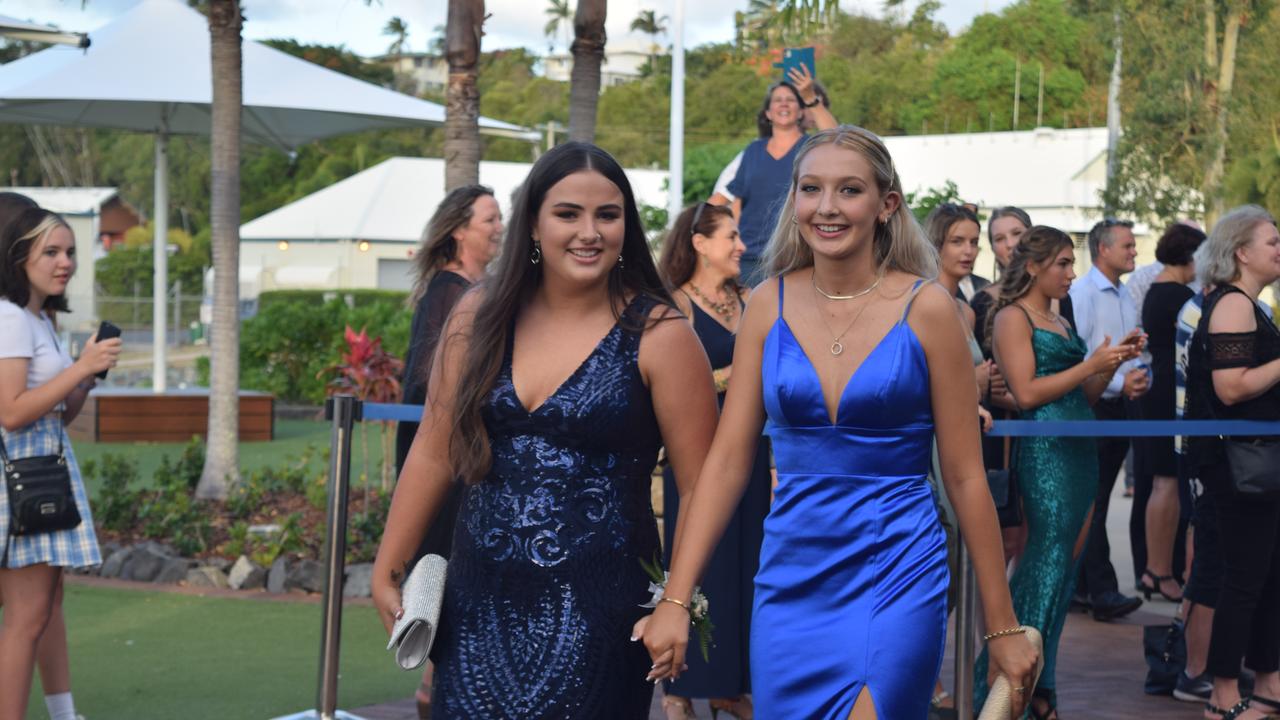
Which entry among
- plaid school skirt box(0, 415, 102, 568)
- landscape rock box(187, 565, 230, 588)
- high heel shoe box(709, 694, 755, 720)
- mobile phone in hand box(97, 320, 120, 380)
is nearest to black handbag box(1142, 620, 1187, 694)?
high heel shoe box(709, 694, 755, 720)

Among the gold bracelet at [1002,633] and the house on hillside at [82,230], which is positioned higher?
the house on hillside at [82,230]

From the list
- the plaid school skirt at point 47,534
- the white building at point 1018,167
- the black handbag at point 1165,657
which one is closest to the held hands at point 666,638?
the plaid school skirt at point 47,534

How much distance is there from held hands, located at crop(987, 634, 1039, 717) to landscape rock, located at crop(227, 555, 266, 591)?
6.27 meters

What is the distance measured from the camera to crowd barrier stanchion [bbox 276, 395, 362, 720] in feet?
18.0

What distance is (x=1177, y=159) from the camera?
26.6m

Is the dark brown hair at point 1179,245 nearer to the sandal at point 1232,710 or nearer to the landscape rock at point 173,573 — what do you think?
the sandal at point 1232,710

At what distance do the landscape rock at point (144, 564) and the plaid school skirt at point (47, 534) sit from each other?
3930mm

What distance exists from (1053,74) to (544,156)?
7307 cm

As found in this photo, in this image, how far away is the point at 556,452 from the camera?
3338 millimetres

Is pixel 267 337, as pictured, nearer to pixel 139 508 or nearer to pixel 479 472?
pixel 139 508

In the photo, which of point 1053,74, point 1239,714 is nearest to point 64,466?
point 1239,714

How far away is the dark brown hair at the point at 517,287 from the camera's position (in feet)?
11.2

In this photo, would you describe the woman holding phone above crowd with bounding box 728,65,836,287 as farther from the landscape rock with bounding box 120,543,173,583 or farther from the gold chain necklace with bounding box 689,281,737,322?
the landscape rock with bounding box 120,543,173,583

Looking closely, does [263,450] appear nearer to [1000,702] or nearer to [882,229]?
[882,229]
